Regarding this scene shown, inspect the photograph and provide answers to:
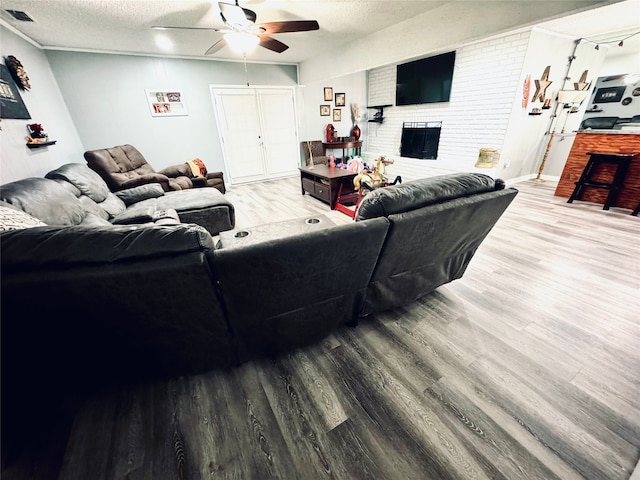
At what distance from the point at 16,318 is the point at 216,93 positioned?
196 inches

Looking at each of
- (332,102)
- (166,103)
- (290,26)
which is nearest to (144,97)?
(166,103)

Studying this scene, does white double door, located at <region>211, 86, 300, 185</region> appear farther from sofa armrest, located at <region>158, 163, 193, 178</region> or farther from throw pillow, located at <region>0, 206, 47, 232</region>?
throw pillow, located at <region>0, 206, 47, 232</region>

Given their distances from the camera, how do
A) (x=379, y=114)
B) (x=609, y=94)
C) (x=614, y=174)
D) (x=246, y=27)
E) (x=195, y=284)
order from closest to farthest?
1. (x=195, y=284)
2. (x=246, y=27)
3. (x=614, y=174)
4. (x=609, y=94)
5. (x=379, y=114)

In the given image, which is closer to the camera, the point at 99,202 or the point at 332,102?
the point at 99,202

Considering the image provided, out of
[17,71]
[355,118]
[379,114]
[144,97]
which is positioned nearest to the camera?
[17,71]

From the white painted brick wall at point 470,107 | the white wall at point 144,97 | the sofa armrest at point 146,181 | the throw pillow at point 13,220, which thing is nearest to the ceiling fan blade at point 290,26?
the sofa armrest at point 146,181

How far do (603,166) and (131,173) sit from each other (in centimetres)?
666

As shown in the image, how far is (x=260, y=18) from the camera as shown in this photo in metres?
2.93

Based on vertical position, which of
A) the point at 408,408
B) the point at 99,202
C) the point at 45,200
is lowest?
the point at 408,408

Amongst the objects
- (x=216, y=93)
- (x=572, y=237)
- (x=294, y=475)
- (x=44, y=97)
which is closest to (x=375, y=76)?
(x=216, y=93)

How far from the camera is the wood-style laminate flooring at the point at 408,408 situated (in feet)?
3.25

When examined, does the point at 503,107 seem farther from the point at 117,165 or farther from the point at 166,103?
the point at 117,165

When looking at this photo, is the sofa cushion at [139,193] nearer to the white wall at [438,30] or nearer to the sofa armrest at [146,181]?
the sofa armrest at [146,181]

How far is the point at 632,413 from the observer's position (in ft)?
3.75
